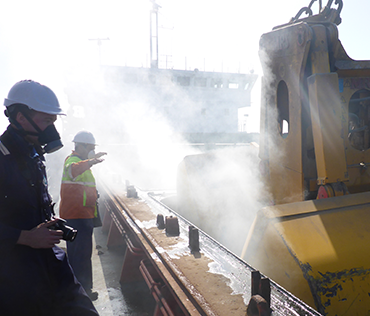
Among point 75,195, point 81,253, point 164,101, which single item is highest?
point 164,101

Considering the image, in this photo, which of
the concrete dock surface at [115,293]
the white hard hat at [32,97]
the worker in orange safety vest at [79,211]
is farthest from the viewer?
the worker in orange safety vest at [79,211]

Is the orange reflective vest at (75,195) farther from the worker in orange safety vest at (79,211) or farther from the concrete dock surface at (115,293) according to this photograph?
the concrete dock surface at (115,293)

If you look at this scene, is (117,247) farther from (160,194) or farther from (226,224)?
(226,224)

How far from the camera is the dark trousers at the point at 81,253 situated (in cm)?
339

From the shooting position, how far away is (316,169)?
244 centimetres

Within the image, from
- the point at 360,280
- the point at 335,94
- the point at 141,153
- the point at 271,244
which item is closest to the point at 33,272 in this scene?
the point at 271,244

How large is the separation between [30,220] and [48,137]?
1.52ft

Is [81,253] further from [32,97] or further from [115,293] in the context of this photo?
[32,97]

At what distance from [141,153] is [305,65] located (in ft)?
44.0

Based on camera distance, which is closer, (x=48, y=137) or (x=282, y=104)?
(x=48, y=137)

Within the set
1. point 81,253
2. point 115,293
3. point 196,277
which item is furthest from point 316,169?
point 81,253

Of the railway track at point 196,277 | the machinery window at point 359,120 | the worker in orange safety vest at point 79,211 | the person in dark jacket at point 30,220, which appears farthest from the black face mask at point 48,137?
the machinery window at point 359,120

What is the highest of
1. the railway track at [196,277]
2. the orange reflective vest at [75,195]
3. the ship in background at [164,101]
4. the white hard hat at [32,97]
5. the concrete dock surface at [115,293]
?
the ship in background at [164,101]

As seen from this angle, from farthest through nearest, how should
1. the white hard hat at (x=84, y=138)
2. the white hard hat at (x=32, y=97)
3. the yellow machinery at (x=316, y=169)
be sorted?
the white hard hat at (x=84, y=138), the yellow machinery at (x=316, y=169), the white hard hat at (x=32, y=97)
